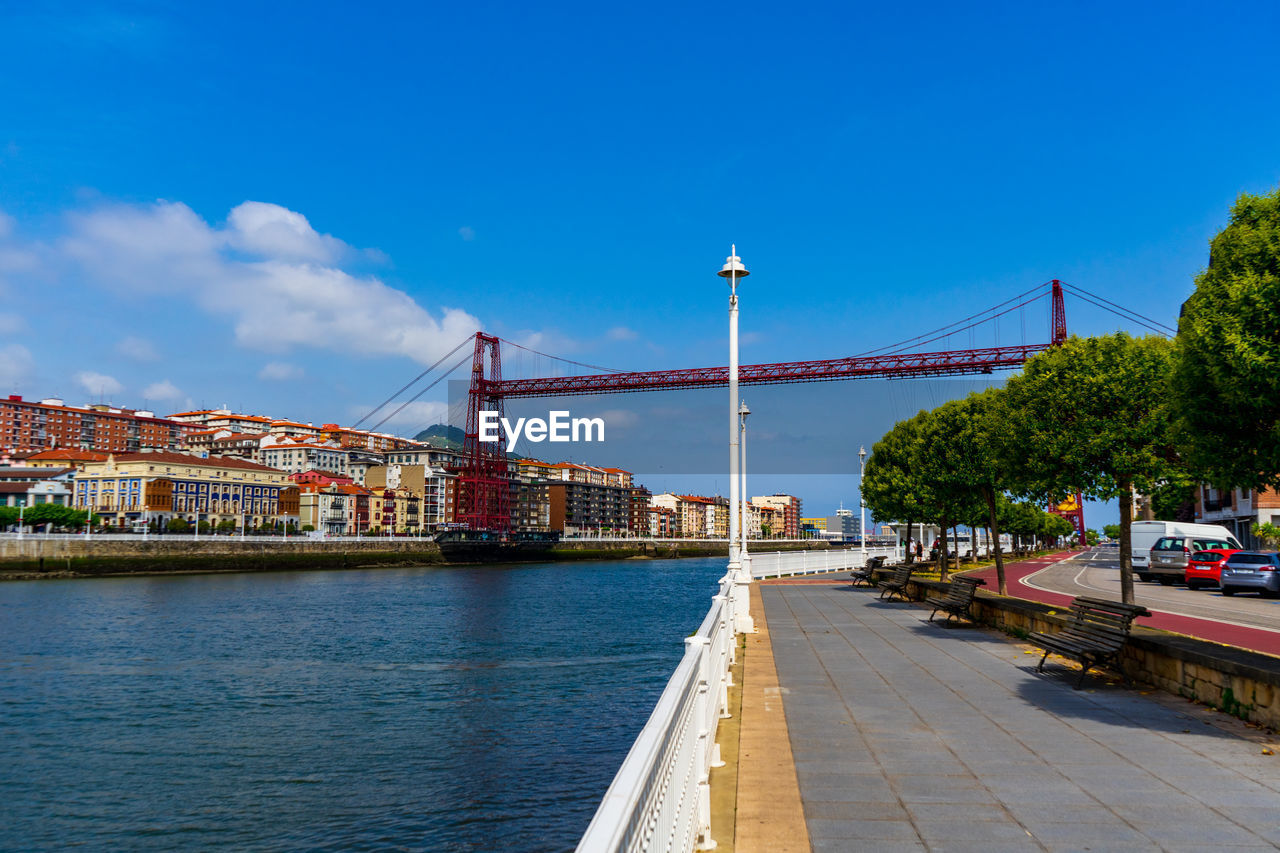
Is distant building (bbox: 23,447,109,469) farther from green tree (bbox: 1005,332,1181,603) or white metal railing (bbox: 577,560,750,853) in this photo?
white metal railing (bbox: 577,560,750,853)

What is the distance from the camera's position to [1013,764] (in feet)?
21.3

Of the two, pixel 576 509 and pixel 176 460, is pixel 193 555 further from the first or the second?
pixel 576 509

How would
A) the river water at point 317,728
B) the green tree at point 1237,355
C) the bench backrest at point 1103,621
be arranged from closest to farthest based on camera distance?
the green tree at point 1237,355 → the bench backrest at point 1103,621 → the river water at point 317,728

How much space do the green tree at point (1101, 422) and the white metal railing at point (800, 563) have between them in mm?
18404

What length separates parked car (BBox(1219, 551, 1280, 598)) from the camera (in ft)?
75.9

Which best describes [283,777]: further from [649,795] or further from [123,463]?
[123,463]

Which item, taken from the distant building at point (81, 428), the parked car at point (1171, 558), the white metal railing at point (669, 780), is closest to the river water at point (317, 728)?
the white metal railing at point (669, 780)

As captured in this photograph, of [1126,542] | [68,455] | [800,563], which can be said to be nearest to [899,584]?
[1126,542]

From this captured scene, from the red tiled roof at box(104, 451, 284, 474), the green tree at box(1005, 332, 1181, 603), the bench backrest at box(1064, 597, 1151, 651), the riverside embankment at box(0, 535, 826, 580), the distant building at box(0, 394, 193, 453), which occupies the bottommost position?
the riverside embankment at box(0, 535, 826, 580)

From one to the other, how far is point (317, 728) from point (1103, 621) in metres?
12.8

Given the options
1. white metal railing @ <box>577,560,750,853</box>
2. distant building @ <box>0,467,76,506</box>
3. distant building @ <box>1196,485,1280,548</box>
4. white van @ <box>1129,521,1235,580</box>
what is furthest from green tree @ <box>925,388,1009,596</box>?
distant building @ <box>0,467,76,506</box>

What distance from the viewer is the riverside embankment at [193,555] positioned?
2520 inches

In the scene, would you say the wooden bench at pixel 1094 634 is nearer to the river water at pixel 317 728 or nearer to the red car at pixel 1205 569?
the river water at pixel 317 728

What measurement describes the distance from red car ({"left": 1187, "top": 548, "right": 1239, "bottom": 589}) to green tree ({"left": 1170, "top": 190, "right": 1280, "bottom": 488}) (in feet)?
70.5
